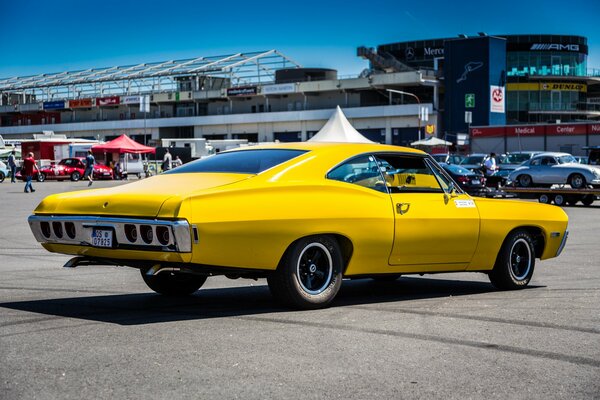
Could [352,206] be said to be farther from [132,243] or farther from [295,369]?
[295,369]

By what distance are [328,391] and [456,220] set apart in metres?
3.91

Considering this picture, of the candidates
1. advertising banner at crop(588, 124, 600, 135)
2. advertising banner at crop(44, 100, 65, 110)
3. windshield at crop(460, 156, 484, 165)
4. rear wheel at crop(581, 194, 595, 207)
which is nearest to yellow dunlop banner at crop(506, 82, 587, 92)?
advertising banner at crop(588, 124, 600, 135)

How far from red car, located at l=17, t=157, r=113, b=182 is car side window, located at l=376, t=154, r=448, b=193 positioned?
50686 millimetres

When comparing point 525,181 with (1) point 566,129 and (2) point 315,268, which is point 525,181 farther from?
(1) point 566,129

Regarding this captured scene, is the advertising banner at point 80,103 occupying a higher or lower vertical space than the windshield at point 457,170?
higher

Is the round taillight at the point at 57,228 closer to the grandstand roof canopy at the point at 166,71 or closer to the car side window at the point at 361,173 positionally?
the car side window at the point at 361,173

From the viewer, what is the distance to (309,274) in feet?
23.1

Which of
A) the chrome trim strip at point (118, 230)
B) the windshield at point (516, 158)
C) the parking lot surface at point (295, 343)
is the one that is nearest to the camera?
the parking lot surface at point (295, 343)

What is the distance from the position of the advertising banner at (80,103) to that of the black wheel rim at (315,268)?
110981 millimetres

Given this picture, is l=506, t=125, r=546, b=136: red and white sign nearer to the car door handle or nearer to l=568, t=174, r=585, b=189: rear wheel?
l=568, t=174, r=585, b=189: rear wheel

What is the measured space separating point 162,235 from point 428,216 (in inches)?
103

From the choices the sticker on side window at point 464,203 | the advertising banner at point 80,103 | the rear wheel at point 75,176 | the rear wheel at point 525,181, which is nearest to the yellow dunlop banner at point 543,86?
the rear wheel at point 75,176

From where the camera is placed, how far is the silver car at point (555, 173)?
3222 cm

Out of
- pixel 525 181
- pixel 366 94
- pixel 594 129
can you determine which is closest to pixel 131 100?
pixel 366 94
